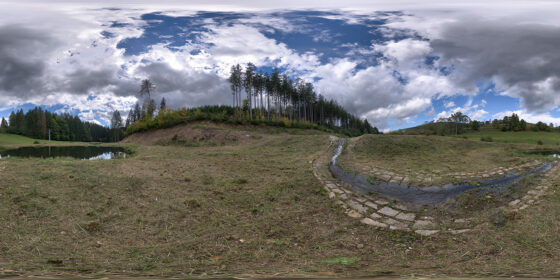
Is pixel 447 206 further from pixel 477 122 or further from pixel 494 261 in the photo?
pixel 477 122

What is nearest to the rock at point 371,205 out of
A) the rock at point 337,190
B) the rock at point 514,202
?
the rock at point 337,190

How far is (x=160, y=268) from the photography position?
11.7ft

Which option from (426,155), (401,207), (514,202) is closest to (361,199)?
(401,207)

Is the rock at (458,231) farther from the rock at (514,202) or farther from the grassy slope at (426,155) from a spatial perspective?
the grassy slope at (426,155)

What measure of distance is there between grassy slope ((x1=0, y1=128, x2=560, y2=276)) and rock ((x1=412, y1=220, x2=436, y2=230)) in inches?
20.4

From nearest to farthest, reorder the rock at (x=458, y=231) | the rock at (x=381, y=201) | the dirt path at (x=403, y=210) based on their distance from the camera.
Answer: the rock at (x=458, y=231), the dirt path at (x=403, y=210), the rock at (x=381, y=201)

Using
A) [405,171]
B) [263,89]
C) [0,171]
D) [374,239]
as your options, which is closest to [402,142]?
[405,171]

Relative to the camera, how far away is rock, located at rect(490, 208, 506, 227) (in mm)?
4943

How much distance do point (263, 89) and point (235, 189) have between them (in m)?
38.8

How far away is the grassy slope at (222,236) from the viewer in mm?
3715

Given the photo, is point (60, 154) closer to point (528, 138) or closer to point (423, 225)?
point (423, 225)

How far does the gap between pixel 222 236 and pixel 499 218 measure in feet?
17.2

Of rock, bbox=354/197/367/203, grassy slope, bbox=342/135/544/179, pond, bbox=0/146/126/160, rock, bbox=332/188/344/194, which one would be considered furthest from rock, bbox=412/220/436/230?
pond, bbox=0/146/126/160

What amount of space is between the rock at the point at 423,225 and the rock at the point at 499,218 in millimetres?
1049
